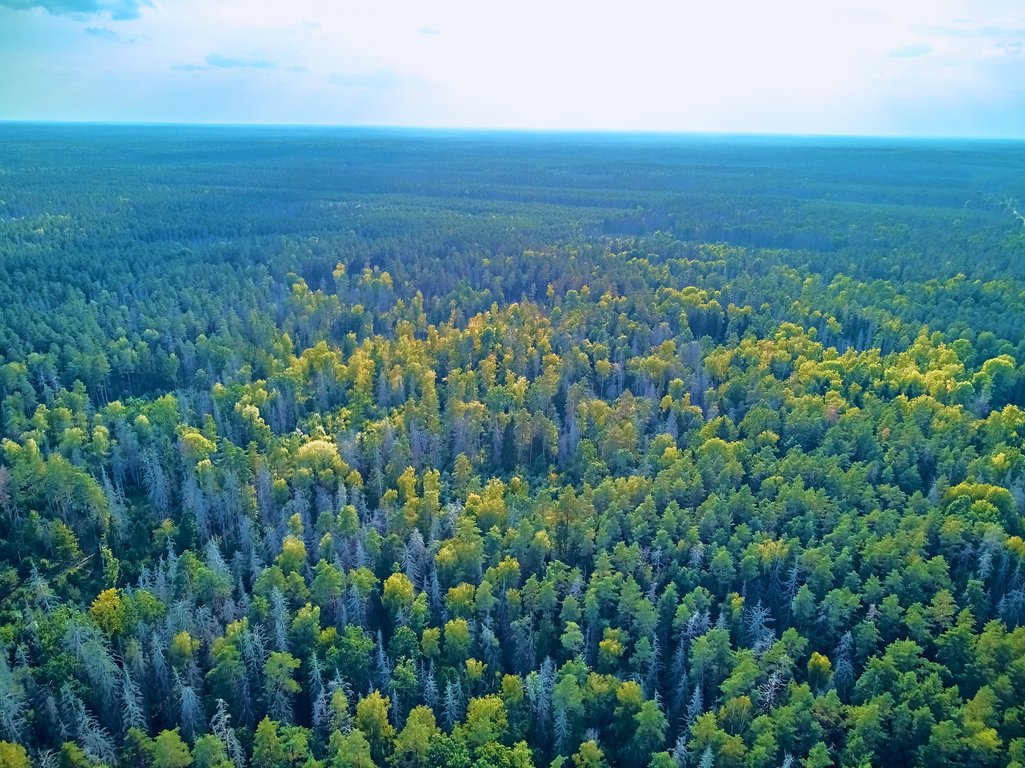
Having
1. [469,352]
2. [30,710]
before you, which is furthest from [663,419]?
[30,710]

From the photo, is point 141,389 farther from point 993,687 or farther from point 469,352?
point 993,687

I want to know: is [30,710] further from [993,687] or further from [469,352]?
[469,352]

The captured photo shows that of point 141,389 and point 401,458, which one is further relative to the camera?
point 141,389

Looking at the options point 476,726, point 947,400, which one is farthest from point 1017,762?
point 947,400

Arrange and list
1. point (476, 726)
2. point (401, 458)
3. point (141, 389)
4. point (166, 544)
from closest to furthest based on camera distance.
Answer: point (476, 726), point (166, 544), point (401, 458), point (141, 389)

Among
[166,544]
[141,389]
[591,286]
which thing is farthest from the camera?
[591,286]

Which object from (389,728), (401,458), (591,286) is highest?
(591,286)

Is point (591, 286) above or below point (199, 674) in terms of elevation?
above
